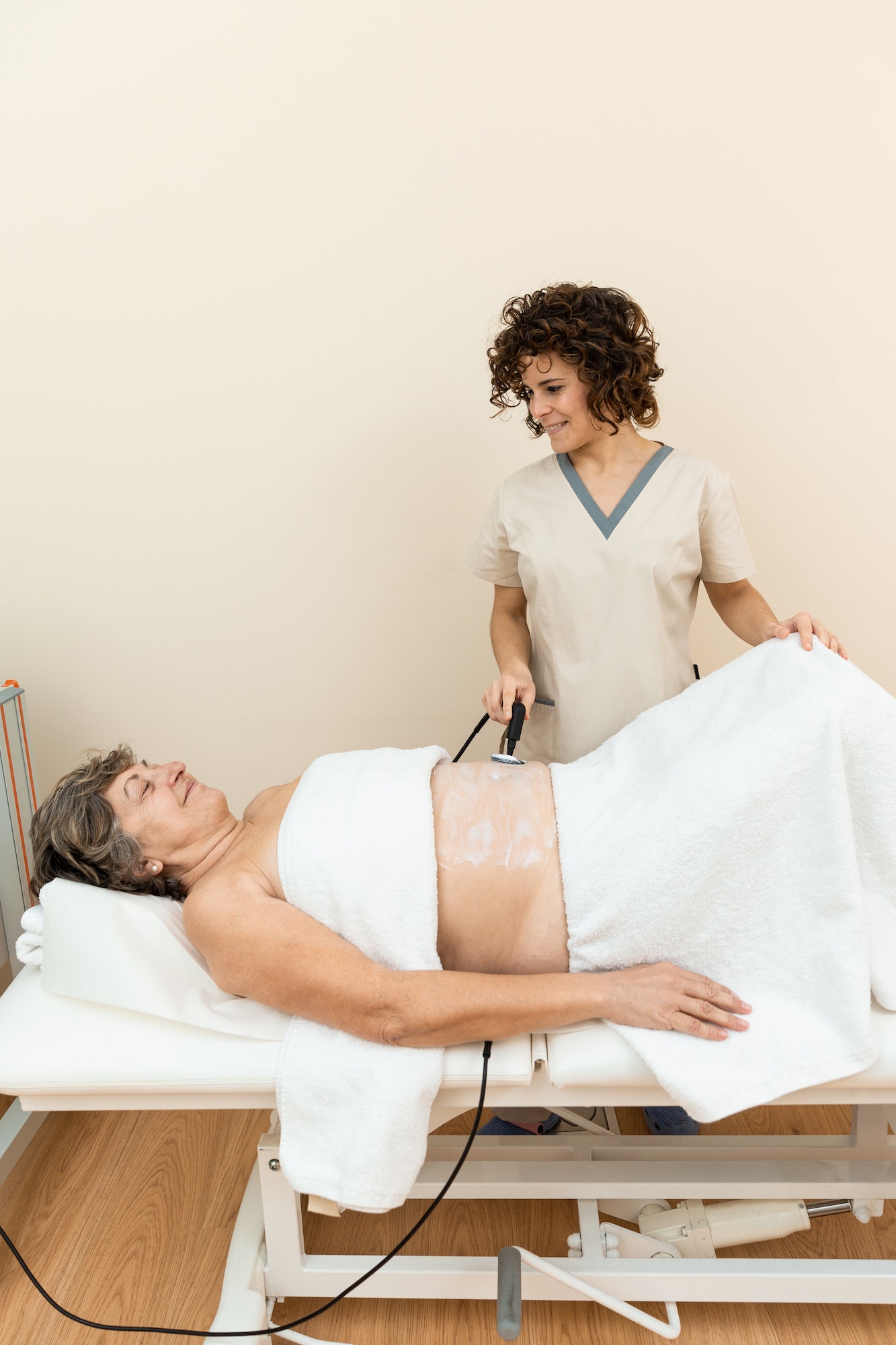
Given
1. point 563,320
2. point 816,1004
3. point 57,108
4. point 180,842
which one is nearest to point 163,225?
point 57,108

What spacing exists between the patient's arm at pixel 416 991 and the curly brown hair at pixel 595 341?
3.16 ft

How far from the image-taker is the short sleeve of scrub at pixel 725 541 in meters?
1.69

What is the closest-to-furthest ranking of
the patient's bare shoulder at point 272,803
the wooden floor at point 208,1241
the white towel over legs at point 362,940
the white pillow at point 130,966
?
1. the white towel over legs at point 362,940
2. the white pillow at point 130,966
3. the wooden floor at point 208,1241
4. the patient's bare shoulder at point 272,803

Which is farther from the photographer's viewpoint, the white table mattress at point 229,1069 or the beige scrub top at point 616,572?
the beige scrub top at point 616,572

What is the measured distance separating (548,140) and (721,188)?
1.23ft

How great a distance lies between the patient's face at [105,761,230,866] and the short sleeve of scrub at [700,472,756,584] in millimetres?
993

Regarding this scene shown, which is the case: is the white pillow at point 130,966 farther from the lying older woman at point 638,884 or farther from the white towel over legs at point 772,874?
the white towel over legs at point 772,874

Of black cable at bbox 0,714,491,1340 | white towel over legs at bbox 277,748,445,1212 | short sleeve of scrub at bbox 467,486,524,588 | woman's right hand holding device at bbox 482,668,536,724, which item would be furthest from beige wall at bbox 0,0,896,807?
black cable at bbox 0,714,491,1340

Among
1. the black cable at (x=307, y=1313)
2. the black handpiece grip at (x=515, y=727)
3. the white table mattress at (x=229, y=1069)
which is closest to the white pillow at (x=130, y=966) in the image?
the white table mattress at (x=229, y=1069)

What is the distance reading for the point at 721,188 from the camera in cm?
193

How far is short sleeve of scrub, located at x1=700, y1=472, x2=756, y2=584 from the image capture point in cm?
169

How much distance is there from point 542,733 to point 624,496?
49 cm

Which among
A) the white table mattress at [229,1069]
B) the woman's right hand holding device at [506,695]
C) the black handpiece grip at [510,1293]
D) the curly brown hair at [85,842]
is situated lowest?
the black handpiece grip at [510,1293]

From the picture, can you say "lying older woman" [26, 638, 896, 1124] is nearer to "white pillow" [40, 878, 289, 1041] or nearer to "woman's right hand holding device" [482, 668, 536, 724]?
"white pillow" [40, 878, 289, 1041]
